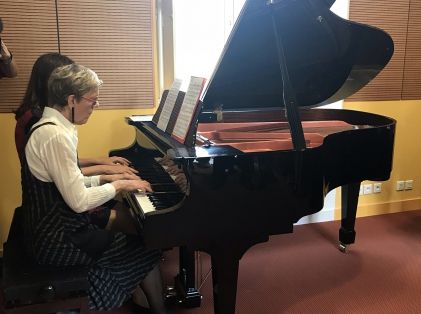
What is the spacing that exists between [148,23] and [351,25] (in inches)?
57.2

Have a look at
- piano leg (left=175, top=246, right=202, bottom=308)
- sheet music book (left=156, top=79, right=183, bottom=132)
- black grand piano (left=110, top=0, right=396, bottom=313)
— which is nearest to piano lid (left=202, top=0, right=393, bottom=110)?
black grand piano (left=110, top=0, right=396, bottom=313)

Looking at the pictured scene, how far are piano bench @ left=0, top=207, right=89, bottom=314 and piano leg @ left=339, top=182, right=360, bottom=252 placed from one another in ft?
6.55

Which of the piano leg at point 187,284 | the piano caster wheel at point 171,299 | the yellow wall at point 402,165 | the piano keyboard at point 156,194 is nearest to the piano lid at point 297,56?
the piano keyboard at point 156,194

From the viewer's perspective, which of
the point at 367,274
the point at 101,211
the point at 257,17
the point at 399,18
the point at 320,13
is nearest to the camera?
the point at 257,17

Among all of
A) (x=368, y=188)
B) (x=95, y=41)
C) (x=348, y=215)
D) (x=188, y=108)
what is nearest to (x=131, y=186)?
(x=188, y=108)

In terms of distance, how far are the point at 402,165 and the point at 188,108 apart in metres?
2.84

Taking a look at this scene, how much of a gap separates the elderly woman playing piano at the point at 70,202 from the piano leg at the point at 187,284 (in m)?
0.50

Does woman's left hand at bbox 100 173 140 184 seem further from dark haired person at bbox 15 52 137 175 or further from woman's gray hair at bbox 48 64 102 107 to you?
woman's gray hair at bbox 48 64 102 107

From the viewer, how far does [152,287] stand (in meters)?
2.14

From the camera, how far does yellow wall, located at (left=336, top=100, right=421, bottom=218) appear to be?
390cm

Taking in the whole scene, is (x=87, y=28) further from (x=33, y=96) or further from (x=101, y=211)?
(x=101, y=211)

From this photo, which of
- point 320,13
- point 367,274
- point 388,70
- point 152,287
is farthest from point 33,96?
point 388,70

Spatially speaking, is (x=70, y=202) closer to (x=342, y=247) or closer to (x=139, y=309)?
(x=139, y=309)

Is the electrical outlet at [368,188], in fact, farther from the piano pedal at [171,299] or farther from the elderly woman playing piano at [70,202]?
the elderly woman playing piano at [70,202]
